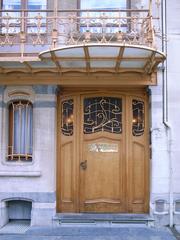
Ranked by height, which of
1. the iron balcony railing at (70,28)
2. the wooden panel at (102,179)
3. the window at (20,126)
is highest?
the iron balcony railing at (70,28)

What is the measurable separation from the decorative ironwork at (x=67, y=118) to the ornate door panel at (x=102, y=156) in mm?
276

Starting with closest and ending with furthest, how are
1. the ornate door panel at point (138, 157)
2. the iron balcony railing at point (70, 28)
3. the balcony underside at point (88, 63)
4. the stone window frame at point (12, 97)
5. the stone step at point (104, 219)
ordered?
the balcony underside at point (88, 63) → the iron balcony railing at point (70, 28) → the stone step at point (104, 219) → the stone window frame at point (12, 97) → the ornate door panel at point (138, 157)

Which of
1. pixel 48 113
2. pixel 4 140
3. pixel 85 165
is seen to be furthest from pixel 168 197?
pixel 4 140

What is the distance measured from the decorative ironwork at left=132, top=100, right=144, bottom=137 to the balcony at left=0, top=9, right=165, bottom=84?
1002mm

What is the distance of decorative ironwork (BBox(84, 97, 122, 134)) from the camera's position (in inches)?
349

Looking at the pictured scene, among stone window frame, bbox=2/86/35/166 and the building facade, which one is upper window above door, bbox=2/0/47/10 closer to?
the building facade

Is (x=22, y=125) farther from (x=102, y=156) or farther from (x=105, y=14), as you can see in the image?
(x=105, y=14)

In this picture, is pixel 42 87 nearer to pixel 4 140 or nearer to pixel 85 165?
pixel 4 140

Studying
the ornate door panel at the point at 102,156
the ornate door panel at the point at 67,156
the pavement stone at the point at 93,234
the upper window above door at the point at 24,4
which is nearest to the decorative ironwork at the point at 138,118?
the ornate door panel at the point at 102,156

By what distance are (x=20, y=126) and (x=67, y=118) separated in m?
1.08

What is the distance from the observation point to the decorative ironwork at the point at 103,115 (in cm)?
886

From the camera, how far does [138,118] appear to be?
8.87 metres

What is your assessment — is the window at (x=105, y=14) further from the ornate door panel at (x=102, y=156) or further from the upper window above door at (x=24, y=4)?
the ornate door panel at (x=102, y=156)

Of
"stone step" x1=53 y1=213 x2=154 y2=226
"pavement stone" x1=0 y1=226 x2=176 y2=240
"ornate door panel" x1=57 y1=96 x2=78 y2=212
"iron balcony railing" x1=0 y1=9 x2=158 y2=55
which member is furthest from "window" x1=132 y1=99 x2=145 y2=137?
"pavement stone" x1=0 y1=226 x2=176 y2=240
